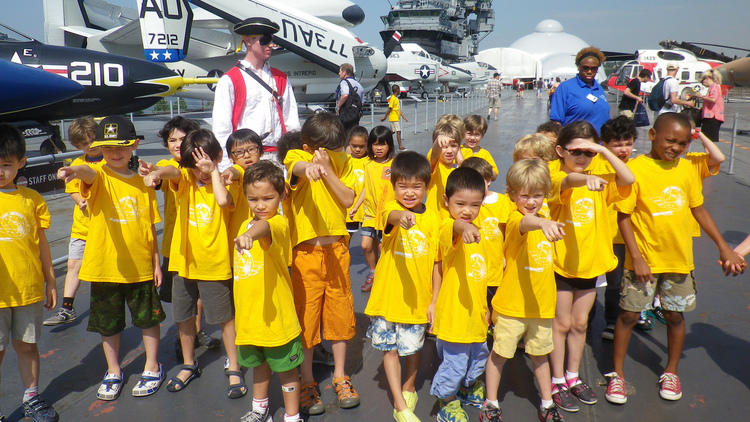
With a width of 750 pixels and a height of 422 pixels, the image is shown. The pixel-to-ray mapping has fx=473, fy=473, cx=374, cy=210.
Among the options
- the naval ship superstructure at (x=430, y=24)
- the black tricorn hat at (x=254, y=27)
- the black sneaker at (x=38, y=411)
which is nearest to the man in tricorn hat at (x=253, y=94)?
the black tricorn hat at (x=254, y=27)

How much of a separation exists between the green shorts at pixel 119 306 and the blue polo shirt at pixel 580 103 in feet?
13.4

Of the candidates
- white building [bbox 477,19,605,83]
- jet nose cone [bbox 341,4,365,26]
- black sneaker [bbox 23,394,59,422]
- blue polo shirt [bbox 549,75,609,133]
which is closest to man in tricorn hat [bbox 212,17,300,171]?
black sneaker [bbox 23,394,59,422]

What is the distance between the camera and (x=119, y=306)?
114 inches

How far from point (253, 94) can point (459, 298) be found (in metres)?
2.07

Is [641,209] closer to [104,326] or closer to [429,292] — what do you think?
[429,292]

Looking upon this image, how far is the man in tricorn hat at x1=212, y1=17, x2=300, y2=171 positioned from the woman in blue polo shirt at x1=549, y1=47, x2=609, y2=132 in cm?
298

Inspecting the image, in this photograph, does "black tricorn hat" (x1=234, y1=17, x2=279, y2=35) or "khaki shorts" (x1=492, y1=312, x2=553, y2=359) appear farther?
"black tricorn hat" (x1=234, y1=17, x2=279, y2=35)

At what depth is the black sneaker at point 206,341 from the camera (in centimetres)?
356

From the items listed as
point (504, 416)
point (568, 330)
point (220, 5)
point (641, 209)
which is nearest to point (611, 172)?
point (641, 209)

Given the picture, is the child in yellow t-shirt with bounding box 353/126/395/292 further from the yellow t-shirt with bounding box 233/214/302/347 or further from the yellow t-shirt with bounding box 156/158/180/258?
the yellow t-shirt with bounding box 233/214/302/347

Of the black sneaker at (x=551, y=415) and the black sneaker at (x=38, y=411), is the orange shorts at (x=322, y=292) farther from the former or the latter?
the black sneaker at (x=38, y=411)

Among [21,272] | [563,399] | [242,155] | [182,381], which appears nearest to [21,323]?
[21,272]

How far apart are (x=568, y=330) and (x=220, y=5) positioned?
19822mm

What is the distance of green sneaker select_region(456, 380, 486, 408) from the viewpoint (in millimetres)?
2779
